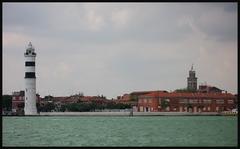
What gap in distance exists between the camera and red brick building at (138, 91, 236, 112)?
4444 cm

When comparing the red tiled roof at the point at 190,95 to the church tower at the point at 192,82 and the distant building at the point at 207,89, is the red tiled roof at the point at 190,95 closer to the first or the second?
the distant building at the point at 207,89

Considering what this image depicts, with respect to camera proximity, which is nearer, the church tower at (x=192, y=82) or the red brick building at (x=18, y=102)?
the red brick building at (x=18, y=102)

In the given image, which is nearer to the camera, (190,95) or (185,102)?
(185,102)

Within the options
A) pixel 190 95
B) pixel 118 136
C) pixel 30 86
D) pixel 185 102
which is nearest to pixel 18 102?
pixel 30 86

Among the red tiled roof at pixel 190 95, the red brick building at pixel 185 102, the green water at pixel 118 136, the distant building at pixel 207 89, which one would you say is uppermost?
the distant building at pixel 207 89

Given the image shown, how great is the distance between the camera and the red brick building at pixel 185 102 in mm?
44438

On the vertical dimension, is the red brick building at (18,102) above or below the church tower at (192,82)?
below

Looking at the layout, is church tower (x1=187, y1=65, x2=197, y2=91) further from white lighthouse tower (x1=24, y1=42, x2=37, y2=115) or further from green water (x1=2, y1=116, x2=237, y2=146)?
green water (x1=2, y1=116, x2=237, y2=146)

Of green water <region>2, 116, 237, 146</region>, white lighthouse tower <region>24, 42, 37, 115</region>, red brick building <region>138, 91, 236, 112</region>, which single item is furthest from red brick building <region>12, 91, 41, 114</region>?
green water <region>2, 116, 237, 146</region>

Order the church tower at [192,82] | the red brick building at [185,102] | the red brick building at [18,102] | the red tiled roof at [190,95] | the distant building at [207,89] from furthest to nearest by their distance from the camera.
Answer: the church tower at [192,82], the distant building at [207,89], the red tiled roof at [190,95], the red brick building at [185,102], the red brick building at [18,102]

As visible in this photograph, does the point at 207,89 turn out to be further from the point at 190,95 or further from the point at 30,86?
the point at 30,86

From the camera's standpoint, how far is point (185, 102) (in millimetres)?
45406

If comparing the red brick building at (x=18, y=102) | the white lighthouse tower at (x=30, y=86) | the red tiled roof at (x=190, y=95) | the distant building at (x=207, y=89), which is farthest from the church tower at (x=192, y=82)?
the white lighthouse tower at (x=30, y=86)

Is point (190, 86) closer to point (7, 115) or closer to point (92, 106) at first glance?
point (92, 106)
